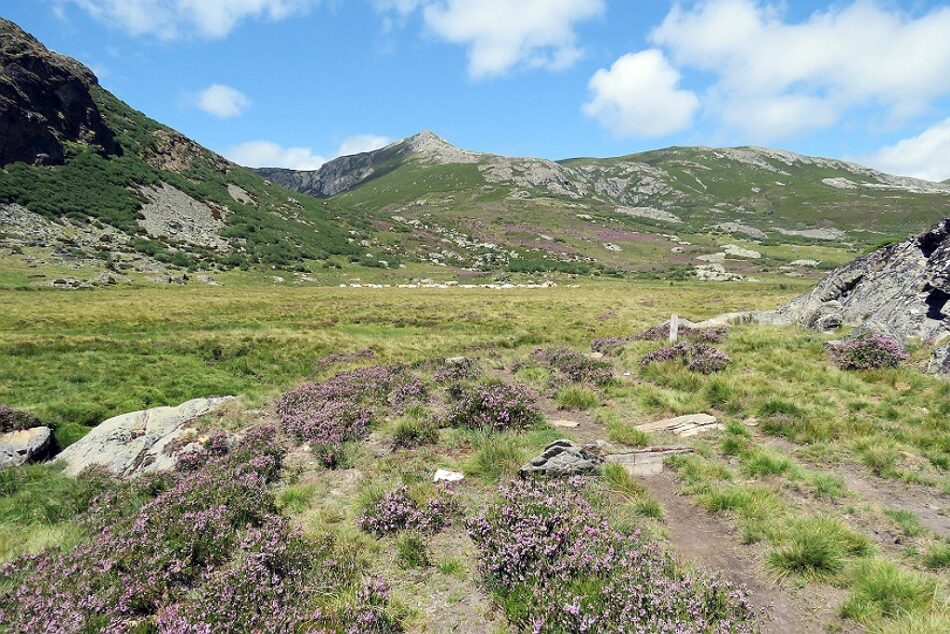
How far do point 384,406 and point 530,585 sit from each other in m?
8.99

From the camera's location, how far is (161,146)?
104562mm

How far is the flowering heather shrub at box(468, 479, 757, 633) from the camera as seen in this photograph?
194 inches

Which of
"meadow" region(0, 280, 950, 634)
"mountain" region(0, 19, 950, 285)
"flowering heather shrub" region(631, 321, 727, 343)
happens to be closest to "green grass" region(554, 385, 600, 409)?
"meadow" region(0, 280, 950, 634)

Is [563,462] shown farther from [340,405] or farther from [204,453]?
[204,453]

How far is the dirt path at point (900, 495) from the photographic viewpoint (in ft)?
23.3

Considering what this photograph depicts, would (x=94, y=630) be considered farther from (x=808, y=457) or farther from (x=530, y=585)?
(x=808, y=457)

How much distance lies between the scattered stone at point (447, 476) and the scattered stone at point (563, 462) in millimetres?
1245

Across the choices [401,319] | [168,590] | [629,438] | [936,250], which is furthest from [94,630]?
[401,319]

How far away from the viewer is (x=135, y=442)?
1369cm

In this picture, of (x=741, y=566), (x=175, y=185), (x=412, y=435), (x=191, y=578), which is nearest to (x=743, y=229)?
(x=175, y=185)

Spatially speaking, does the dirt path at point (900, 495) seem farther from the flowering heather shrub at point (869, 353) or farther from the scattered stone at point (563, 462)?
the flowering heather shrub at point (869, 353)

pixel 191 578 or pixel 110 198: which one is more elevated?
pixel 110 198

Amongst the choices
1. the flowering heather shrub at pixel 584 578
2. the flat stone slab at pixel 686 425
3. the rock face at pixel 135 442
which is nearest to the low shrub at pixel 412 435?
the flowering heather shrub at pixel 584 578

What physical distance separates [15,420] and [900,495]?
23375 millimetres
